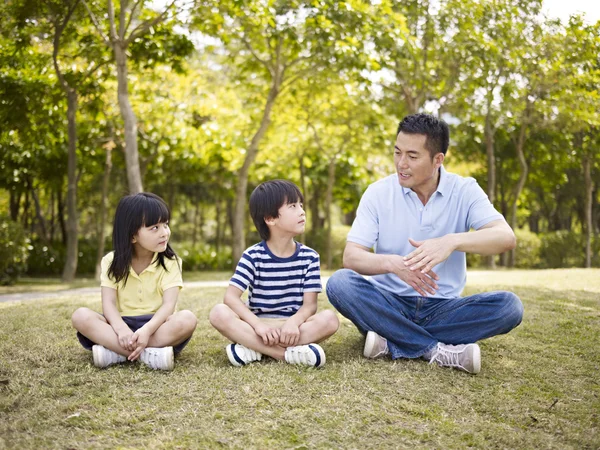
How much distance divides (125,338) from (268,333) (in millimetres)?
803

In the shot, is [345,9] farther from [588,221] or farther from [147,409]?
[588,221]

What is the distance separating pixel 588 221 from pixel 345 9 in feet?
35.6

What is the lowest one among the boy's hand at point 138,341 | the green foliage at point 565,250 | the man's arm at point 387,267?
the green foliage at point 565,250

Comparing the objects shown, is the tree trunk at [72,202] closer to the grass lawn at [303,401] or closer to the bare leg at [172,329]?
the grass lawn at [303,401]

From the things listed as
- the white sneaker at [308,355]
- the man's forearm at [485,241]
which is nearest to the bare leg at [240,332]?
the white sneaker at [308,355]

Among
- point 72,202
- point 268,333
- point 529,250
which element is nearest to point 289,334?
point 268,333

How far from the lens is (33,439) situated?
223 cm

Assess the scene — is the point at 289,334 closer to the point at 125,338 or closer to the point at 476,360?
the point at 125,338

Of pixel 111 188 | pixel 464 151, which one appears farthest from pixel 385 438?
pixel 111 188

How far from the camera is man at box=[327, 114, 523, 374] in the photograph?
10.8 feet

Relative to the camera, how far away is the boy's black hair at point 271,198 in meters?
3.55

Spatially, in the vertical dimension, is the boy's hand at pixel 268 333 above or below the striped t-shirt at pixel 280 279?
below

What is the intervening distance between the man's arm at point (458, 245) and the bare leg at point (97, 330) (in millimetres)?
1709

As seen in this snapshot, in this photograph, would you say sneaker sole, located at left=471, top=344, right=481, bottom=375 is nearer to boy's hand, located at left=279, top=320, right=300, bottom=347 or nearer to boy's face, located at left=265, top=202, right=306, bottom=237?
boy's hand, located at left=279, top=320, right=300, bottom=347
